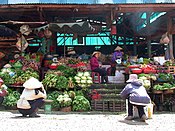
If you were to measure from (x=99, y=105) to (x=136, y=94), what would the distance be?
10.4ft

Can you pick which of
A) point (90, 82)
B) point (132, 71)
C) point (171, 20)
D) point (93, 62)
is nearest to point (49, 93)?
point (90, 82)

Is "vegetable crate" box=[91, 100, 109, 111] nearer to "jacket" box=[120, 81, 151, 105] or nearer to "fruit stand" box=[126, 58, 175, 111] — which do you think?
"fruit stand" box=[126, 58, 175, 111]

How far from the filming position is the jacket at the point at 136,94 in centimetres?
825

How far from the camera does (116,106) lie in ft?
36.6

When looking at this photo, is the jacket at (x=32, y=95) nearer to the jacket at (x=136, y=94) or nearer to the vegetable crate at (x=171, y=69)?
the jacket at (x=136, y=94)

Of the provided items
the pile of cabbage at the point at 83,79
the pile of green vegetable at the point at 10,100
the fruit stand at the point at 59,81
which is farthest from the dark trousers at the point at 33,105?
the pile of cabbage at the point at 83,79

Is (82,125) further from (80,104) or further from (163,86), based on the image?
(163,86)

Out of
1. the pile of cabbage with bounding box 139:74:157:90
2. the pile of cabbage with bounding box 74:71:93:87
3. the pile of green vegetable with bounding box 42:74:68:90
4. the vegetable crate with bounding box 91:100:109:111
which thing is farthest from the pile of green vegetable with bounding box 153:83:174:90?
the pile of green vegetable with bounding box 42:74:68:90

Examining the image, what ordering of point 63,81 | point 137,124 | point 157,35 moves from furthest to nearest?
point 157,35, point 63,81, point 137,124

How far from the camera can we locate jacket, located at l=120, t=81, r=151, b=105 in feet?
27.1

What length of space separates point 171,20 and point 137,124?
8.17 m

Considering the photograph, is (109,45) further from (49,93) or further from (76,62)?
(49,93)

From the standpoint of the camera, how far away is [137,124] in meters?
8.11

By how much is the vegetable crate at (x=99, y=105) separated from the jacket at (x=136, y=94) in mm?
2697
